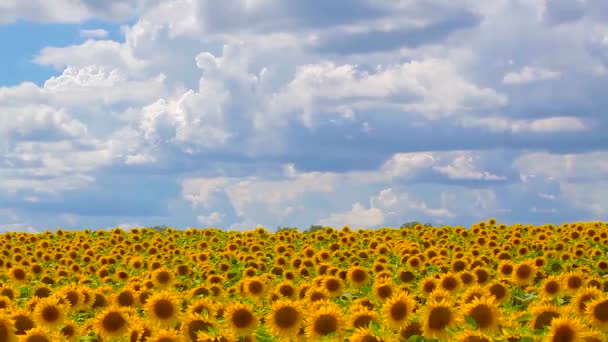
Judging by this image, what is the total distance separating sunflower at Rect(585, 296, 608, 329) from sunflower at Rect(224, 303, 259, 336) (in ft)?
14.4

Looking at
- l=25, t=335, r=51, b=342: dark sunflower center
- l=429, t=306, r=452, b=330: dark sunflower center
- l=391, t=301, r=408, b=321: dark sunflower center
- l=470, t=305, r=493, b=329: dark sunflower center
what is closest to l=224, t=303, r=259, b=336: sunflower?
l=391, t=301, r=408, b=321: dark sunflower center

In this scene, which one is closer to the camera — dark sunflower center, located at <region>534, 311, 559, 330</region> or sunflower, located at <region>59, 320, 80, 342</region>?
dark sunflower center, located at <region>534, 311, 559, 330</region>

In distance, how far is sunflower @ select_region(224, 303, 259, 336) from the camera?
420 inches

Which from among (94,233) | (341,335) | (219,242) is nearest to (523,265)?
(341,335)

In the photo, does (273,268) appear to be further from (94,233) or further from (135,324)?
(94,233)

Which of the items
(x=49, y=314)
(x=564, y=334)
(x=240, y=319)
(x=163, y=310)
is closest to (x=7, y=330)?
(x=49, y=314)

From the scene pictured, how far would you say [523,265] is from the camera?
17.8 meters

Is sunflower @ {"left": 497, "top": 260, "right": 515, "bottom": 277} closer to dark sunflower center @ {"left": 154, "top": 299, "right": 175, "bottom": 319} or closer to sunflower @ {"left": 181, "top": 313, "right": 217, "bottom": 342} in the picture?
dark sunflower center @ {"left": 154, "top": 299, "right": 175, "bottom": 319}

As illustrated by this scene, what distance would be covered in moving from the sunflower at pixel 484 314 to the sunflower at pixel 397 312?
813mm

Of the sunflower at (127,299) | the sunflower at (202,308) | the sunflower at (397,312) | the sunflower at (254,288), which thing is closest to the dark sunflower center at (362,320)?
the sunflower at (397,312)

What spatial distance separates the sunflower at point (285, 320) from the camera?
34.6 feet

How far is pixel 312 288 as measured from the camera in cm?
1463

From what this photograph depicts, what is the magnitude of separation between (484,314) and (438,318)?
580 mm

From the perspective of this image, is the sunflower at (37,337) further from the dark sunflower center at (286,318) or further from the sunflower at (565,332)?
the sunflower at (565,332)
